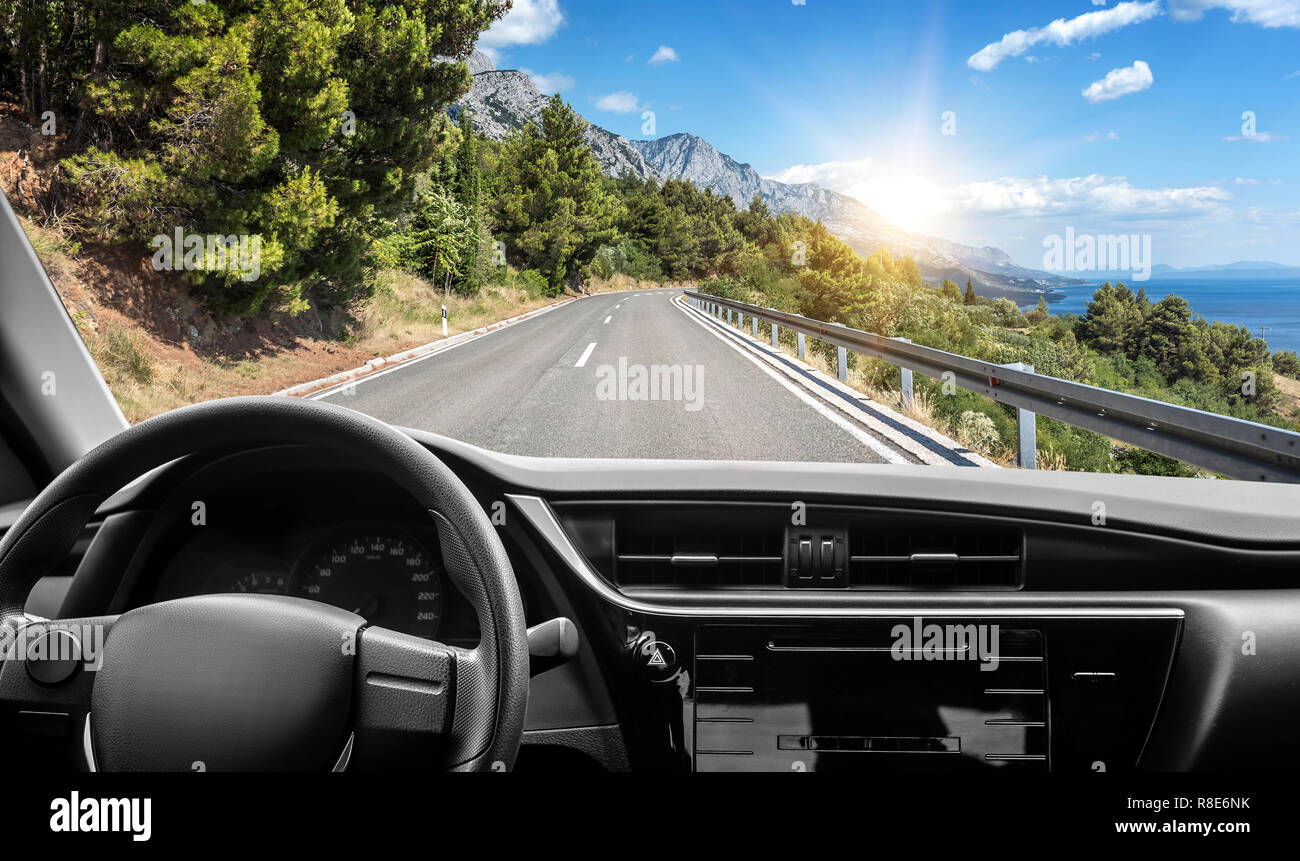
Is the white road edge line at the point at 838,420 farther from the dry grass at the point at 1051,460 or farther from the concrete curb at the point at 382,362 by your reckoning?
the concrete curb at the point at 382,362

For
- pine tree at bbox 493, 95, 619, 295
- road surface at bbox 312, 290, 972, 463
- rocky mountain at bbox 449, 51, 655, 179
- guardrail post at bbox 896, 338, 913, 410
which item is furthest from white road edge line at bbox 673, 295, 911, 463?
pine tree at bbox 493, 95, 619, 295

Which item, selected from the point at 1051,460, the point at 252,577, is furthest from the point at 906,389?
the point at 252,577

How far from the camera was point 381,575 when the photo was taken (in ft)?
7.06

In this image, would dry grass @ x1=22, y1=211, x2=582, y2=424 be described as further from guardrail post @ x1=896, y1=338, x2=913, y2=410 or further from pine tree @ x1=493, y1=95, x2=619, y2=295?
pine tree @ x1=493, y1=95, x2=619, y2=295

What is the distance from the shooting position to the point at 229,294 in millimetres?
9031

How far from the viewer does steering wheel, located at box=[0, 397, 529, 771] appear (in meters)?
1.46

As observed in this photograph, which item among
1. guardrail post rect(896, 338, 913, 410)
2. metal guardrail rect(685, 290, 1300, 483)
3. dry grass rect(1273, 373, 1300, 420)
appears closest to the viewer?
metal guardrail rect(685, 290, 1300, 483)

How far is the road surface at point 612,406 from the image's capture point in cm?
644

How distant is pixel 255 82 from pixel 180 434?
1159 cm

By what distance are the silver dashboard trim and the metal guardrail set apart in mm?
1092

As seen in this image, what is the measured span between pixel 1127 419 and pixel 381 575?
141 inches

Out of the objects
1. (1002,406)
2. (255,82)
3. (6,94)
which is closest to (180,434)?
(1002,406)
